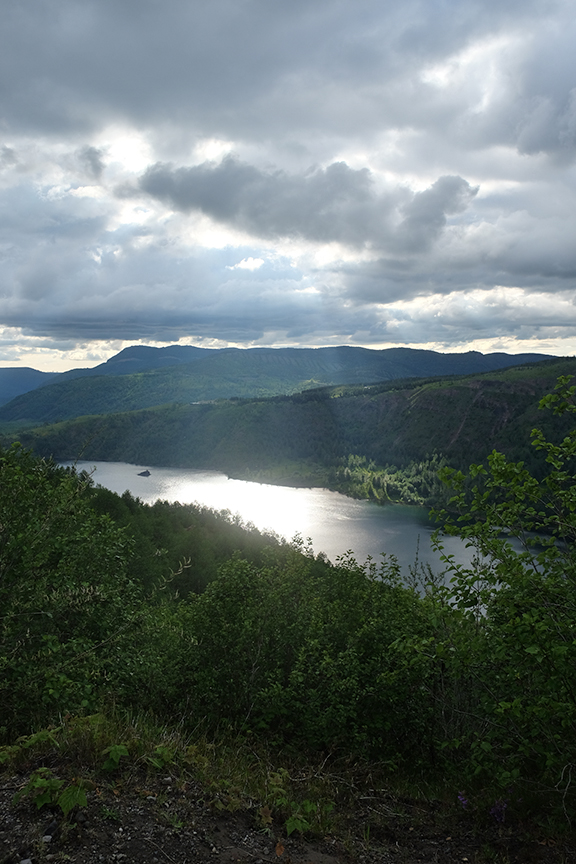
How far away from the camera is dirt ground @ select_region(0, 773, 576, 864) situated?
4539 millimetres

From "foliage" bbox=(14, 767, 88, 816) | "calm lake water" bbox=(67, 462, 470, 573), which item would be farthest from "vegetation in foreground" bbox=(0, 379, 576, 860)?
"calm lake water" bbox=(67, 462, 470, 573)

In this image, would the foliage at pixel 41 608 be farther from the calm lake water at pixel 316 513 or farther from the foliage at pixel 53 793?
the calm lake water at pixel 316 513

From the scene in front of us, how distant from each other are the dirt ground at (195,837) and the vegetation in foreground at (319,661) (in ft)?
0.66

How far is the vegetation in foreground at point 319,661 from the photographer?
625 cm

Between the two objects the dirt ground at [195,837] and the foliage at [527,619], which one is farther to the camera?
the foliage at [527,619]

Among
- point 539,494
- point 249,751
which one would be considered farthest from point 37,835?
point 539,494

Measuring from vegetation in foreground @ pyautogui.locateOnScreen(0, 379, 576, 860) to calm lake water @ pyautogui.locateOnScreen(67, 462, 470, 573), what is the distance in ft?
221

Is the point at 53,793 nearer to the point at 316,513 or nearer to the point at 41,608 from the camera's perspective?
the point at 41,608

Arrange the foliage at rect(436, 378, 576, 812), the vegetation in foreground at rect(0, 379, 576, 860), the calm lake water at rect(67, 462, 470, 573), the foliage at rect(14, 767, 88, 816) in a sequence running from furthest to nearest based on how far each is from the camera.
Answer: the calm lake water at rect(67, 462, 470, 573) → the vegetation in foreground at rect(0, 379, 576, 860) → the foliage at rect(436, 378, 576, 812) → the foliage at rect(14, 767, 88, 816)

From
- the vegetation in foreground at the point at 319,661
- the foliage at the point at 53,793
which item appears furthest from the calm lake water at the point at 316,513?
the foliage at the point at 53,793

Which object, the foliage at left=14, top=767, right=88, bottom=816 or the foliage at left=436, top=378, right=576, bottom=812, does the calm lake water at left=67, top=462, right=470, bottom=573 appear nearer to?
the foliage at left=436, top=378, right=576, bottom=812

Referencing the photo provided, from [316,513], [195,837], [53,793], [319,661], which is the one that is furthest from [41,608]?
[316,513]

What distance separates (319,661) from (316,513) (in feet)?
430

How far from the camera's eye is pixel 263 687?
1082 centimetres
